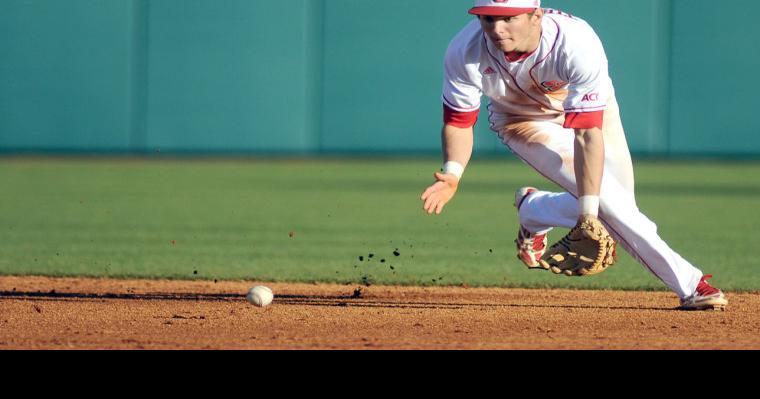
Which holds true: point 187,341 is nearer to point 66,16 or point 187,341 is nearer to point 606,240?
point 606,240

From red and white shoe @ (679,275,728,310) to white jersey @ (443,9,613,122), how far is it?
111cm

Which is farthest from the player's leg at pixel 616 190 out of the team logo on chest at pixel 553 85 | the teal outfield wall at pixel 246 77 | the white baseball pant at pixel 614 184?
the teal outfield wall at pixel 246 77

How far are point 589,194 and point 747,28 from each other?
15063 mm

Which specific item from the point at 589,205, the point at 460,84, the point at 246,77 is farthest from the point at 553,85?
the point at 246,77

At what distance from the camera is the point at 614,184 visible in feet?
19.2

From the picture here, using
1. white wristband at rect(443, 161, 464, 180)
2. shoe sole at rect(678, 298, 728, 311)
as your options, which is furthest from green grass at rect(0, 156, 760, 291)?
white wristband at rect(443, 161, 464, 180)

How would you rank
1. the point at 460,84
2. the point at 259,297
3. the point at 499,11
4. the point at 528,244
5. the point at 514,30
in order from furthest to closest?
the point at 528,244
the point at 259,297
the point at 460,84
the point at 514,30
the point at 499,11

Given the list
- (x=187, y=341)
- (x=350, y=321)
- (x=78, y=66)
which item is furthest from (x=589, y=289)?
(x=78, y=66)

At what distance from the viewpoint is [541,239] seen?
22.2ft

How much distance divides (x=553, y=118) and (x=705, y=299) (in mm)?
1196

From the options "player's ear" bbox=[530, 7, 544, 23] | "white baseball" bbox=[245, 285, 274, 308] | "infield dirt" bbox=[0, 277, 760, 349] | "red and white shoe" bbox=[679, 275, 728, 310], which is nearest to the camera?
"infield dirt" bbox=[0, 277, 760, 349]

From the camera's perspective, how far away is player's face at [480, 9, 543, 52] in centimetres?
528

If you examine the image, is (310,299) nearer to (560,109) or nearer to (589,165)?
(560,109)

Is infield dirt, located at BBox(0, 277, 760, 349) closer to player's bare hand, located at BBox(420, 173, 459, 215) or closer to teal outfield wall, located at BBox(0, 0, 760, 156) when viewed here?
player's bare hand, located at BBox(420, 173, 459, 215)
